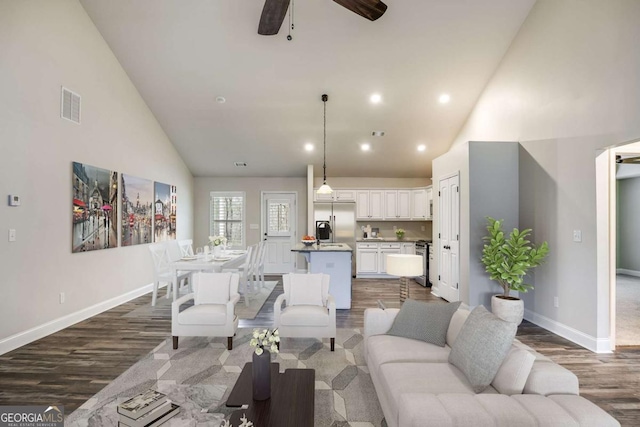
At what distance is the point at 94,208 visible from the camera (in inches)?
186

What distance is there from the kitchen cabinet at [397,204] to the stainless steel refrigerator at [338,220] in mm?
921

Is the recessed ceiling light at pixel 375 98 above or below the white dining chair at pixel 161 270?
above

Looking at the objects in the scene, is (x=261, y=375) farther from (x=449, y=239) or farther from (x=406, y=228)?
(x=406, y=228)

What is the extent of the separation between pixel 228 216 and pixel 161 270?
10.3 feet

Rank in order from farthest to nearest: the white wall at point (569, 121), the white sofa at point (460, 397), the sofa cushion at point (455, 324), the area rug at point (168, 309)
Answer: the area rug at point (168, 309), the white wall at point (569, 121), the sofa cushion at point (455, 324), the white sofa at point (460, 397)

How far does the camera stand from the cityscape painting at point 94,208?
439 centimetres

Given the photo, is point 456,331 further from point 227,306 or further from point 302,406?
point 227,306

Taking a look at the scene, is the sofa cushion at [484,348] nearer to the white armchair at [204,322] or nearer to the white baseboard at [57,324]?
the white armchair at [204,322]

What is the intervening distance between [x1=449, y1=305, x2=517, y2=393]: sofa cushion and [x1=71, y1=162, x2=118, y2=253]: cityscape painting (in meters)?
4.84

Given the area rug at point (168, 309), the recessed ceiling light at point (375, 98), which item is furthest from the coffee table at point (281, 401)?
the recessed ceiling light at point (375, 98)

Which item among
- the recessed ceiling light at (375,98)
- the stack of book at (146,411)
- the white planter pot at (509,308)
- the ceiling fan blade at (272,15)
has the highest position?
the recessed ceiling light at (375,98)

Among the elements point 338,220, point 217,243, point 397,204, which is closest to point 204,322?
point 217,243

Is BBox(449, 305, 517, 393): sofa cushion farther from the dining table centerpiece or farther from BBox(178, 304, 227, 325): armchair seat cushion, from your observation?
the dining table centerpiece

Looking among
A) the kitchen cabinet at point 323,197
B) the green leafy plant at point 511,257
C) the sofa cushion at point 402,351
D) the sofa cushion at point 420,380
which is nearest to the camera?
the sofa cushion at point 420,380
